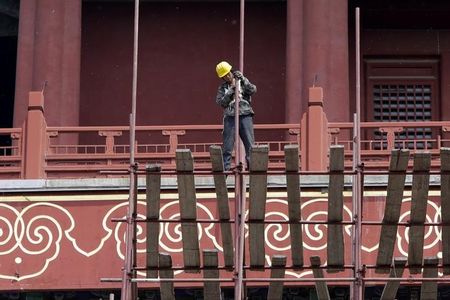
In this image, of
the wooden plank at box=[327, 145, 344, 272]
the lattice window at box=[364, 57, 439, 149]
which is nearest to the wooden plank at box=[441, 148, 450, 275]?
the wooden plank at box=[327, 145, 344, 272]

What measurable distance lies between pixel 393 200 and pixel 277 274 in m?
1.28

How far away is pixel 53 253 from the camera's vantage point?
64.1ft

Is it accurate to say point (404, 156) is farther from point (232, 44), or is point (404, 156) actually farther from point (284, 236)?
point (232, 44)

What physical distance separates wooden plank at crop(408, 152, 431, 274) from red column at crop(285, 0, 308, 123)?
20.3 feet

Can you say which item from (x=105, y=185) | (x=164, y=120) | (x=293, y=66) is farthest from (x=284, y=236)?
(x=164, y=120)

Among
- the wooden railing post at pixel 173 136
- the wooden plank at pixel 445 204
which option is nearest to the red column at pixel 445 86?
the wooden railing post at pixel 173 136

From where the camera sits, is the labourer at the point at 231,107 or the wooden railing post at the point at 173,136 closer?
the labourer at the point at 231,107

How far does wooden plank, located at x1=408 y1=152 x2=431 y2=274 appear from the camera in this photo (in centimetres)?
1572

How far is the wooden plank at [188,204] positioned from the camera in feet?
51.9

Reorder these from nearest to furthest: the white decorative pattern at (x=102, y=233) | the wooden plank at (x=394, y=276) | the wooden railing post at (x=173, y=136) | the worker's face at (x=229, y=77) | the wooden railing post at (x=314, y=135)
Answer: the wooden plank at (x=394, y=276) < the worker's face at (x=229, y=77) < the white decorative pattern at (x=102, y=233) < the wooden railing post at (x=314, y=135) < the wooden railing post at (x=173, y=136)

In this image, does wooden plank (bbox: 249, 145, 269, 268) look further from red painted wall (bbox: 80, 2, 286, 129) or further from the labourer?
red painted wall (bbox: 80, 2, 286, 129)

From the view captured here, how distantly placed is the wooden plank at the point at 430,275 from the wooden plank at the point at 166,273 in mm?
2267

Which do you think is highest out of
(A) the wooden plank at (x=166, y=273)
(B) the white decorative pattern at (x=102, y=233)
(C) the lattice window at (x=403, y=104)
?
(C) the lattice window at (x=403, y=104)

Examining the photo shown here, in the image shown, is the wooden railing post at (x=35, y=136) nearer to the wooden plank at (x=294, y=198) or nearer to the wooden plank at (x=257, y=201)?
the wooden plank at (x=257, y=201)
